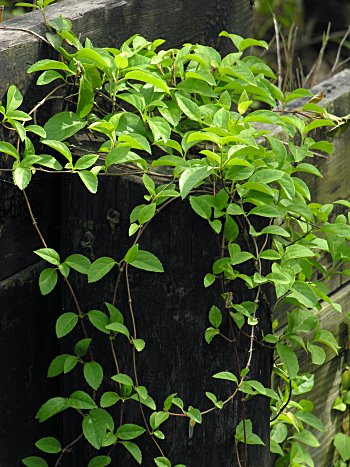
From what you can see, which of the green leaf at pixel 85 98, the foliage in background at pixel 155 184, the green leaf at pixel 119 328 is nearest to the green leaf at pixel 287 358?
the foliage in background at pixel 155 184

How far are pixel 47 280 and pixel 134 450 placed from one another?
1.47 ft

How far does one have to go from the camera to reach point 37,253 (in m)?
1.94

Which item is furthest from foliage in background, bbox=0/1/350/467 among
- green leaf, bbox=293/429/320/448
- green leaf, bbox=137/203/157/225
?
green leaf, bbox=293/429/320/448

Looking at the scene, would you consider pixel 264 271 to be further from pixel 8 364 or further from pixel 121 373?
pixel 8 364

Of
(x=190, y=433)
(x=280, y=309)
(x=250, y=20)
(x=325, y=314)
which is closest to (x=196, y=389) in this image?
(x=190, y=433)

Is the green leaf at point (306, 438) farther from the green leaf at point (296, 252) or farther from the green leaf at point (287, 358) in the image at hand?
the green leaf at point (296, 252)

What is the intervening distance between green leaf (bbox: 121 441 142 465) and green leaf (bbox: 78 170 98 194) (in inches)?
24.0

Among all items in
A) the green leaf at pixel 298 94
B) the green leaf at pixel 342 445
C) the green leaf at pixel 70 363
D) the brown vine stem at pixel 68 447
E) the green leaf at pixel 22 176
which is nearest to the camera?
the green leaf at pixel 22 176

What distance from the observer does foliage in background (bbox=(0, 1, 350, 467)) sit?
1940 mm

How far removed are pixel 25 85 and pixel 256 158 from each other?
1.82 ft

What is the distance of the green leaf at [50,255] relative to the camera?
195 centimetres

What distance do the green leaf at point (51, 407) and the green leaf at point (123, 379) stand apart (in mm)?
152

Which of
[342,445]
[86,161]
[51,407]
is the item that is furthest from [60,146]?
[342,445]

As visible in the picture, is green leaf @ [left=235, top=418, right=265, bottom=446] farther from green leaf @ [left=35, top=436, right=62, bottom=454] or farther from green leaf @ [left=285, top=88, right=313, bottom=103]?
green leaf @ [left=285, top=88, right=313, bottom=103]
